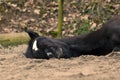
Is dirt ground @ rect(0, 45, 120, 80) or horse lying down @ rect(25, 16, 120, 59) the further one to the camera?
horse lying down @ rect(25, 16, 120, 59)

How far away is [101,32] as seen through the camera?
7.75m

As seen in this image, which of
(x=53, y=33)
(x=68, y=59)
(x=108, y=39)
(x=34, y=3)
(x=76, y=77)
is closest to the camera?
(x=76, y=77)

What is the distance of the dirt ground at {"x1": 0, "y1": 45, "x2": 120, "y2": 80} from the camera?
5.63 metres

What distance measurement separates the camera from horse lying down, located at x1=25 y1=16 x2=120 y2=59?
284 inches

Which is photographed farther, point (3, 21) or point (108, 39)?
point (3, 21)

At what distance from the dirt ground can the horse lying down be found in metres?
0.23

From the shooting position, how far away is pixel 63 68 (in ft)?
20.4

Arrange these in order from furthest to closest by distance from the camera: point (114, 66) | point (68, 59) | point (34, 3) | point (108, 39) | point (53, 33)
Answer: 1. point (34, 3)
2. point (53, 33)
3. point (108, 39)
4. point (68, 59)
5. point (114, 66)

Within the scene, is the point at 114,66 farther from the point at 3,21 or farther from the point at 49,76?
the point at 3,21

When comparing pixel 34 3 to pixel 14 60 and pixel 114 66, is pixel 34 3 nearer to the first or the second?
pixel 14 60

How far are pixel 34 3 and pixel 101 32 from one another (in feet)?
19.3

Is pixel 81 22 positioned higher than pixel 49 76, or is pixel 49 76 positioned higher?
pixel 49 76

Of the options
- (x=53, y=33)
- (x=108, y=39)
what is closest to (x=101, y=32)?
(x=108, y=39)

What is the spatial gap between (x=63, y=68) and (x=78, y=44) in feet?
4.91
